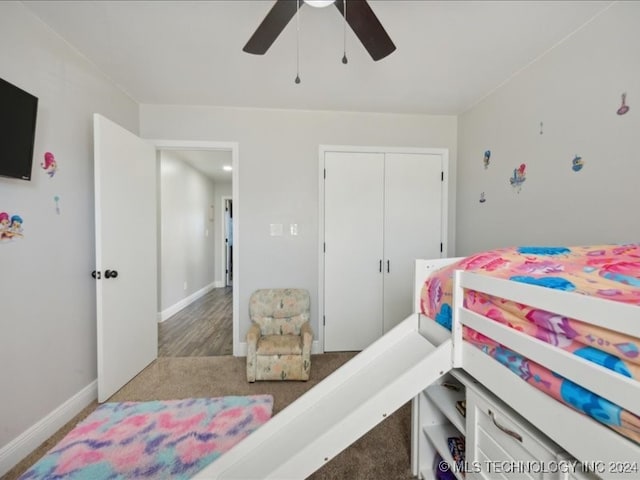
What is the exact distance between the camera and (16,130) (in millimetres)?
1404

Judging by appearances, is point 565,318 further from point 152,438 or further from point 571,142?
point 152,438

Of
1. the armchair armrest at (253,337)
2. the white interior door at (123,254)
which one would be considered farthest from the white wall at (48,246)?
the armchair armrest at (253,337)

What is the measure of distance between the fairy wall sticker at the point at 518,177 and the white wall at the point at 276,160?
3.41 ft

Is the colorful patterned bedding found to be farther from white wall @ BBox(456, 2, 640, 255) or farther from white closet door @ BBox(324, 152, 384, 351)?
white closet door @ BBox(324, 152, 384, 351)

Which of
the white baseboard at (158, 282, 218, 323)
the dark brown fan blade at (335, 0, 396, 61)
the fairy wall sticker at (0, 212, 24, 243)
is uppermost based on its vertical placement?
the dark brown fan blade at (335, 0, 396, 61)

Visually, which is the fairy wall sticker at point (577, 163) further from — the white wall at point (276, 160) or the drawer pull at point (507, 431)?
the drawer pull at point (507, 431)

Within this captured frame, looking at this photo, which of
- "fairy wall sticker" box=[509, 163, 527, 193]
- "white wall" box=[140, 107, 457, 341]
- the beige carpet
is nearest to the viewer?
the beige carpet

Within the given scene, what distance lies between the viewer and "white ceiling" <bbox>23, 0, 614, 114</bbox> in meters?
1.48

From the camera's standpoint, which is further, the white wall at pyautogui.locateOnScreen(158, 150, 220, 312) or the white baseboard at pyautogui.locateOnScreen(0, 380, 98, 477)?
the white wall at pyautogui.locateOnScreen(158, 150, 220, 312)

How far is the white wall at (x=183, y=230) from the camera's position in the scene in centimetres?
379

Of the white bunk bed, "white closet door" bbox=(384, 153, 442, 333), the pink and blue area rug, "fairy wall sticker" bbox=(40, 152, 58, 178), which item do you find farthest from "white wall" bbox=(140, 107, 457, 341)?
the white bunk bed

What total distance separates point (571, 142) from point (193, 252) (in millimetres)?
4955

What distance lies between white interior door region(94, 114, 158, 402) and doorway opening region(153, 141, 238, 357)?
1.46ft

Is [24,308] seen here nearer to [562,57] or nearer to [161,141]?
[161,141]
